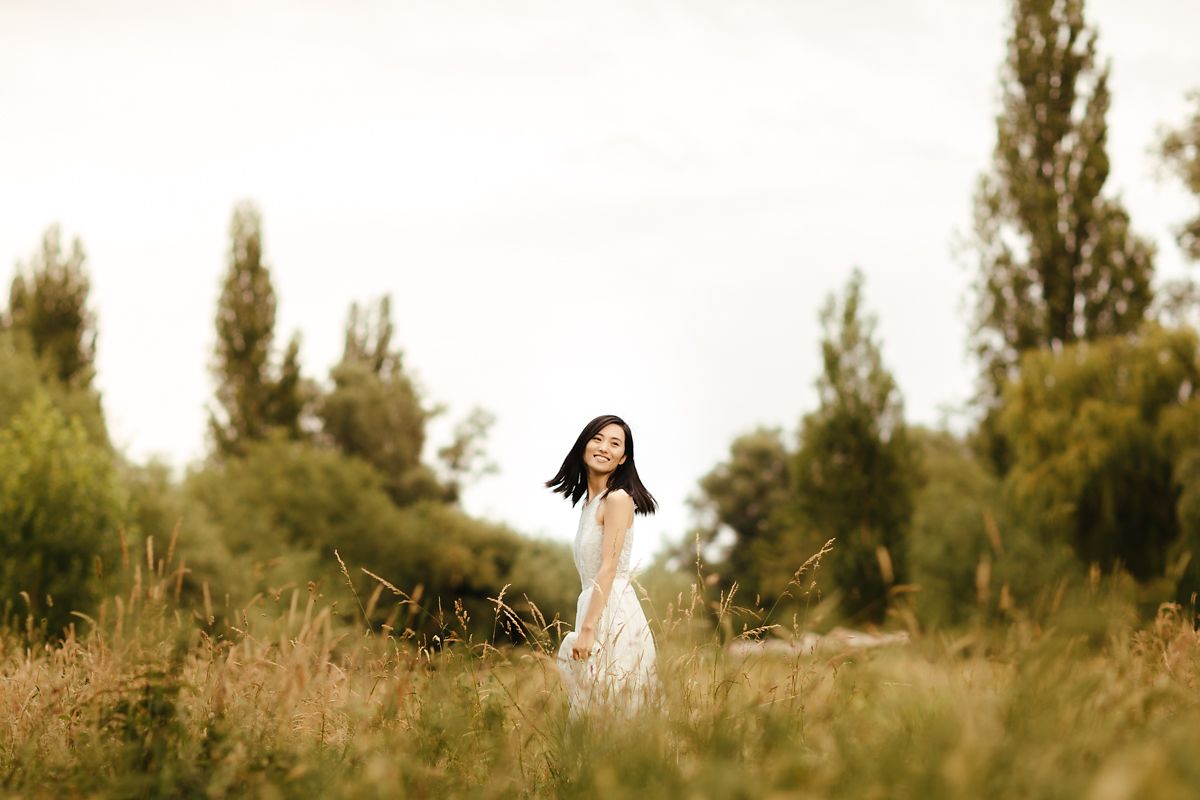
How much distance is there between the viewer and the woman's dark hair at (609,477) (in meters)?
5.43

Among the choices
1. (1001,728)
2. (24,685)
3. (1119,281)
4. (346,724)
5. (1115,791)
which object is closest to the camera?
(1115,791)

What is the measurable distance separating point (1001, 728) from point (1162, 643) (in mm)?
2325

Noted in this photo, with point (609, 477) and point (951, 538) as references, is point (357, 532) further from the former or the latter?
point (609, 477)

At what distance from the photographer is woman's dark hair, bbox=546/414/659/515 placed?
5.43 metres

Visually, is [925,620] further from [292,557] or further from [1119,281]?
[292,557]

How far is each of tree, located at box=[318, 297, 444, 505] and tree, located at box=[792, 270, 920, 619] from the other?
18.0 m

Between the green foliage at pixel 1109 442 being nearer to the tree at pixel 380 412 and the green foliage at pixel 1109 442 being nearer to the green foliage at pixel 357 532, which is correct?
the green foliage at pixel 357 532

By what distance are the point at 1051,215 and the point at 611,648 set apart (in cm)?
2541

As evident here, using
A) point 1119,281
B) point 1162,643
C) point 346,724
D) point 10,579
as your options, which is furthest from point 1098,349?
point 10,579

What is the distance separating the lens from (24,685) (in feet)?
14.1

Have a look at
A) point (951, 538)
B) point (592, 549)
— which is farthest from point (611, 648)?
point (951, 538)

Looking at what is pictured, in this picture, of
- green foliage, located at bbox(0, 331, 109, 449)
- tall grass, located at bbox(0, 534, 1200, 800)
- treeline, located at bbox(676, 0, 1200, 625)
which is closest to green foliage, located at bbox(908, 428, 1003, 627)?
treeline, located at bbox(676, 0, 1200, 625)

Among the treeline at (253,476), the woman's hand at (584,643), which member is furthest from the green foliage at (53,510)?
the woman's hand at (584,643)

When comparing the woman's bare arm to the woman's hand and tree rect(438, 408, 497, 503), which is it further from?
tree rect(438, 408, 497, 503)
